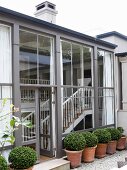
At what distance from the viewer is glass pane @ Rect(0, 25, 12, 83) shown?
679 cm

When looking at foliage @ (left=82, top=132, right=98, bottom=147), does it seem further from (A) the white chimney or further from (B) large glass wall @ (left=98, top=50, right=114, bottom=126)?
(A) the white chimney

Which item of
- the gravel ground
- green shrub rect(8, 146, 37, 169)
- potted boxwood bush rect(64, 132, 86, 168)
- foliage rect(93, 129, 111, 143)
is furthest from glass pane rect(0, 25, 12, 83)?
foliage rect(93, 129, 111, 143)

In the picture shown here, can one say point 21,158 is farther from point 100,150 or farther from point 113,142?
point 113,142

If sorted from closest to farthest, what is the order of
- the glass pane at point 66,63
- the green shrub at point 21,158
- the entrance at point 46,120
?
the green shrub at point 21,158 → the entrance at point 46,120 → the glass pane at point 66,63

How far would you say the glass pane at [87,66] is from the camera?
9828 millimetres

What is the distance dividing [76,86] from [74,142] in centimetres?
225

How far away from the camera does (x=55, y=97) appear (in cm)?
833

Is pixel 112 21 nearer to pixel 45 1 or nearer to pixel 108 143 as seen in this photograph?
pixel 45 1

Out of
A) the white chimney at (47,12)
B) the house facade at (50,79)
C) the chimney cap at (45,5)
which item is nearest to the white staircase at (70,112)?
the house facade at (50,79)

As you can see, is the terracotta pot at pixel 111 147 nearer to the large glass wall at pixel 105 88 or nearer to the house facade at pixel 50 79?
the house facade at pixel 50 79

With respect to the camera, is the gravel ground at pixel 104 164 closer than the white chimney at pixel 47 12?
Yes

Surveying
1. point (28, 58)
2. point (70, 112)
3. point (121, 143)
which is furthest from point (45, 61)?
point (121, 143)

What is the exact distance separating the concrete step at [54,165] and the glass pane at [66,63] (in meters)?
2.61

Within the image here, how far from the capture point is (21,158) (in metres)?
6.12
